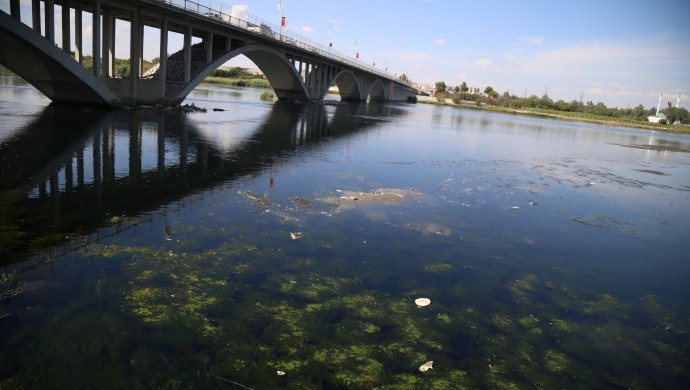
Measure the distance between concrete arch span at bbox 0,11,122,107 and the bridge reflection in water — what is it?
2756 mm

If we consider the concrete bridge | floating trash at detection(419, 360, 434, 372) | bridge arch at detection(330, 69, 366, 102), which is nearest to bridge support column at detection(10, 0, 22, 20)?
the concrete bridge

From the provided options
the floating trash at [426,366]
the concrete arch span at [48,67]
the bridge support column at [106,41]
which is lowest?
the floating trash at [426,366]

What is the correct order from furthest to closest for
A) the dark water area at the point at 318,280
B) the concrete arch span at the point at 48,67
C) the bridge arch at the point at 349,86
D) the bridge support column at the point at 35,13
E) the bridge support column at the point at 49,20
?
the bridge arch at the point at 349,86, the bridge support column at the point at 35,13, the bridge support column at the point at 49,20, the concrete arch span at the point at 48,67, the dark water area at the point at 318,280

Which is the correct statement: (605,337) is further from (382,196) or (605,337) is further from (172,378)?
(382,196)

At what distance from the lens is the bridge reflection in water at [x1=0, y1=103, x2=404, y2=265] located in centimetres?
921

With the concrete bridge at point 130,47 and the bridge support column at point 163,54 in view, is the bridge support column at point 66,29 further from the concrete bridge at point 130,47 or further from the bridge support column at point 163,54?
the bridge support column at point 163,54

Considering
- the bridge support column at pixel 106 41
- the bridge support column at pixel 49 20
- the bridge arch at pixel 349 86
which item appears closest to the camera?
the bridge support column at pixel 49 20

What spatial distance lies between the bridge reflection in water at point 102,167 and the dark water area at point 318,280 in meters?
0.10

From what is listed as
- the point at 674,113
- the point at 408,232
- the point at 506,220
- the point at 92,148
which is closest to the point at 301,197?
the point at 408,232

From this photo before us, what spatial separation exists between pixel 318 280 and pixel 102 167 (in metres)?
10.5

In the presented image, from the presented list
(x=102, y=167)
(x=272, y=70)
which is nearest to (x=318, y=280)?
(x=102, y=167)

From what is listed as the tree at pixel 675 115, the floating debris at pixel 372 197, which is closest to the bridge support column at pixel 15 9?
the floating debris at pixel 372 197

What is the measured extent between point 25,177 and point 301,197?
24.9 ft

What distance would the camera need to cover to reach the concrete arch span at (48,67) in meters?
24.9
